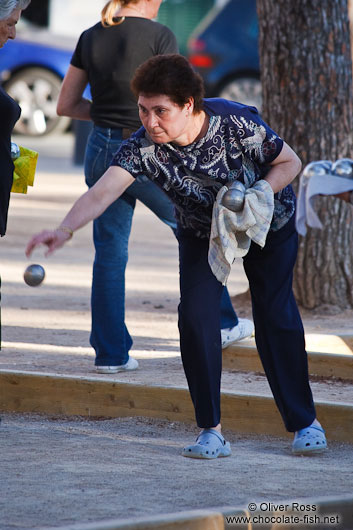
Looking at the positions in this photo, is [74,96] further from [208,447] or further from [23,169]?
[208,447]

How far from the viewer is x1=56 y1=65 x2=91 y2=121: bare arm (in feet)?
19.9

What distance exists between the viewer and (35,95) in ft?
61.4

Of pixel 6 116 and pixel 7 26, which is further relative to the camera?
pixel 7 26

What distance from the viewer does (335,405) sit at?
518 centimetres

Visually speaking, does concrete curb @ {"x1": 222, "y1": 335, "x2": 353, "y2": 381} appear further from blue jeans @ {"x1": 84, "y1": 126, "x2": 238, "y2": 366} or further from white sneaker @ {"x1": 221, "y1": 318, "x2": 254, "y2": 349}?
blue jeans @ {"x1": 84, "y1": 126, "x2": 238, "y2": 366}

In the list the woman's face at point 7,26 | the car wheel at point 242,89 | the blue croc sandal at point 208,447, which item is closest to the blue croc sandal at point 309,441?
the blue croc sandal at point 208,447

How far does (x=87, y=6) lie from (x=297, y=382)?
1874 centimetres

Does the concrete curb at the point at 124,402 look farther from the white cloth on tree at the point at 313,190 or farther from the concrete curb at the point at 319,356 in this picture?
the white cloth on tree at the point at 313,190

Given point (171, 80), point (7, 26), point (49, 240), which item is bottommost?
point (49, 240)

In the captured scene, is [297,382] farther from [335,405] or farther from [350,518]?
[350,518]

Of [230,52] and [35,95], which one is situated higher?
[230,52]

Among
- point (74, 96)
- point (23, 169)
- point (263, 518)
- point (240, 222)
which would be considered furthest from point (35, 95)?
point (263, 518)

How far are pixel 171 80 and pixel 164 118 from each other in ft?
0.50

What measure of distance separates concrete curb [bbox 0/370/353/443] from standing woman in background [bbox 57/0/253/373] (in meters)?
0.46
